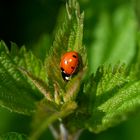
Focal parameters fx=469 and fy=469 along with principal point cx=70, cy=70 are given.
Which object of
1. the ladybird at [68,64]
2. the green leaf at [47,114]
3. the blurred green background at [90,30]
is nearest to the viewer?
the green leaf at [47,114]

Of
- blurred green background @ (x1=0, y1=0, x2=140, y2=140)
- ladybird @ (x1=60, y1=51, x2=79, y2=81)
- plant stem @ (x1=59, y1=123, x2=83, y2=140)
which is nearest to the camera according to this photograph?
ladybird @ (x1=60, y1=51, x2=79, y2=81)

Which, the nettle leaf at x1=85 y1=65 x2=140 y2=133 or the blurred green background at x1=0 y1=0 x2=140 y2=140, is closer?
the nettle leaf at x1=85 y1=65 x2=140 y2=133

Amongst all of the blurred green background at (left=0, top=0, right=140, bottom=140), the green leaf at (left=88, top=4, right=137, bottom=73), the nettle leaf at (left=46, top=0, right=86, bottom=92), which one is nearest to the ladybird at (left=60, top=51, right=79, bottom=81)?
the nettle leaf at (left=46, top=0, right=86, bottom=92)

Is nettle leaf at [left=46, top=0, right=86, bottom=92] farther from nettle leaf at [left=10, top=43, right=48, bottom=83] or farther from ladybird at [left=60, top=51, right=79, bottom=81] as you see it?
nettle leaf at [left=10, top=43, right=48, bottom=83]

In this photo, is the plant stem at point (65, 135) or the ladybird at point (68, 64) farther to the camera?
the plant stem at point (65, 135)

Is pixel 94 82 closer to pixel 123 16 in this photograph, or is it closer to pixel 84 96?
pixel 84 96

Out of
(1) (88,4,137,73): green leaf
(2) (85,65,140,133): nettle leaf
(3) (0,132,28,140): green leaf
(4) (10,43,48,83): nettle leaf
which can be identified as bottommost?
(1) (88,4,137,73): green leaf

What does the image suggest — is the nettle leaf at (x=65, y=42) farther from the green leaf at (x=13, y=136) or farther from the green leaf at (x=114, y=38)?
the green leaf at (x=114, y=38)

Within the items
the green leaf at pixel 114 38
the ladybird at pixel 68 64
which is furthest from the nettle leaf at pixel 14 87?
the green leaf at pixel 114 38
